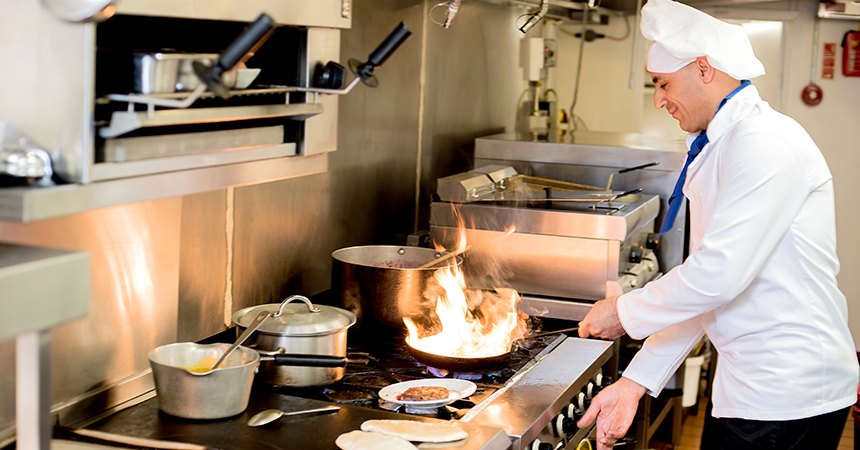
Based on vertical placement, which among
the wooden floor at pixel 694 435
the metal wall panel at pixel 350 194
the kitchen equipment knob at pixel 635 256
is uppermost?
the metal wall panel at pixel 350 194

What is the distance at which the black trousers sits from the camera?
1.74 m

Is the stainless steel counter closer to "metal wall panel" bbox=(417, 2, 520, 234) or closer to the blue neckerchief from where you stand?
the blue neckerchief

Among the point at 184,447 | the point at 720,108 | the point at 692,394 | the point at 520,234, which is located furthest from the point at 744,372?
the point at 692,394

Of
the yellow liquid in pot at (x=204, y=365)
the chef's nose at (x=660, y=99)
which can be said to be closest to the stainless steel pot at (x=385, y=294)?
the yellow liquid in pot at (x=204, y=365)

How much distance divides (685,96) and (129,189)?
1.26m

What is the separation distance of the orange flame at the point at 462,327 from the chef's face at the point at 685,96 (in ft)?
2.19

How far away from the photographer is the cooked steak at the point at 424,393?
1585mm

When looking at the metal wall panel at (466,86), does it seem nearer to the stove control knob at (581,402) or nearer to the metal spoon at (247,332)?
the stove control knob at (581,402)

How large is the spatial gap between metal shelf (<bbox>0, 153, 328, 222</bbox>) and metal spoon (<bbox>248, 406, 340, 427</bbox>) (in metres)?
0.42

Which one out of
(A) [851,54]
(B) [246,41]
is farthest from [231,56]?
(A) [851,54]

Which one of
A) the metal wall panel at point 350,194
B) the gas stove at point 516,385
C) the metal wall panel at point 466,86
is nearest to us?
the gas stove at point 516,385

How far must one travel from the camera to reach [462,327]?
6.61 feet

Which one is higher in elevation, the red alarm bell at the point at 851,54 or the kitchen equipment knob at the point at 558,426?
the red alarm bell at the point at 851,54

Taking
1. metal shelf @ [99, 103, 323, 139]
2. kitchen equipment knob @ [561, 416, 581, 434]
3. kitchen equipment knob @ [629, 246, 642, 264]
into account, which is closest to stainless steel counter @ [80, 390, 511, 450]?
kitchen equipment knob @ [561, 416, 581, 434]
